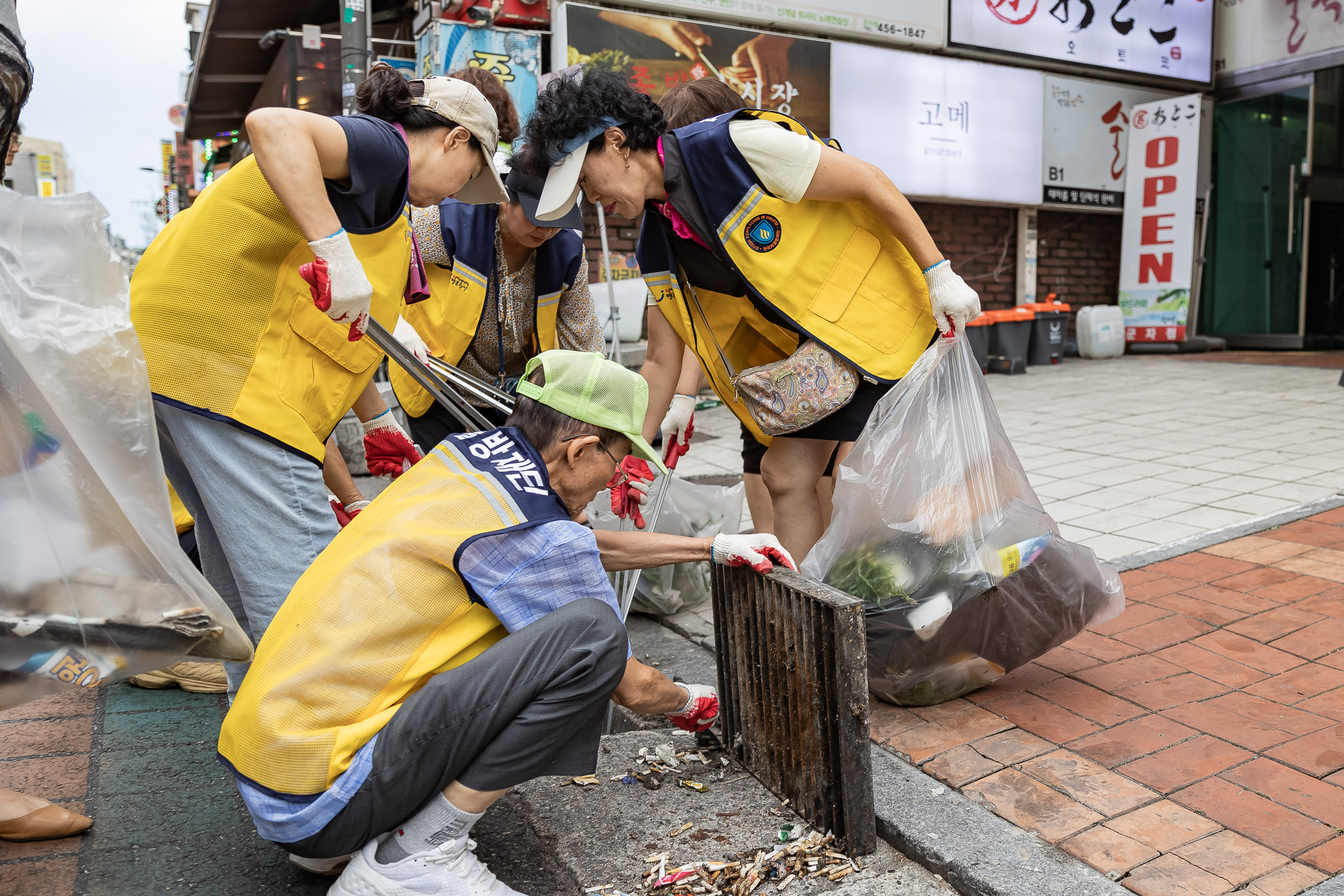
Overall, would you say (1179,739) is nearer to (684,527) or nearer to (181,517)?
(684,527)

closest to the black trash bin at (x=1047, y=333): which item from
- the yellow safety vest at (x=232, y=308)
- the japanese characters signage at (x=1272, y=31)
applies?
the japanese characters signage at (x=1272, y=31)

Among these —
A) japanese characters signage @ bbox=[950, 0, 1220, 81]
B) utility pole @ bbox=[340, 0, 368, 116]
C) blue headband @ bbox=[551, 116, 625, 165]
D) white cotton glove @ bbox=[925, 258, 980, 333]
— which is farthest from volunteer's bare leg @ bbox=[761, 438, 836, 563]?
japanese characters signage @ bbox=[950, 0, 1220, 81]

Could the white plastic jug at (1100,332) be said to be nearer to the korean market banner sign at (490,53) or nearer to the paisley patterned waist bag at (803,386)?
the korean market banner sign at (490,53)

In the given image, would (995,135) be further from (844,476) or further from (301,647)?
(301,647)

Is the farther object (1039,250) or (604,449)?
(1039,250)

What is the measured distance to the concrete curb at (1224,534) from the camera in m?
3.57

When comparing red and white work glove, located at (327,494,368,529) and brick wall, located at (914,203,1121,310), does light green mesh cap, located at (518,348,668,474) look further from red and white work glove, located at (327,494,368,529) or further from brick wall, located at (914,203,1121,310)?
brick wall, located at (914,203,1121,310)

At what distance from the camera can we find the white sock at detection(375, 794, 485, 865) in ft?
5.57

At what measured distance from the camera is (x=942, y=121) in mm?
10203

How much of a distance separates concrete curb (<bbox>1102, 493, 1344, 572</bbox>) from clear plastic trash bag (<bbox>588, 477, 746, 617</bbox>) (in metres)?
1.35

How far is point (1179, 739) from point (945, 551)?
2.24 feet

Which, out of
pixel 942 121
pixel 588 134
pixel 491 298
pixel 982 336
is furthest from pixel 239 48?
pixel 588 134

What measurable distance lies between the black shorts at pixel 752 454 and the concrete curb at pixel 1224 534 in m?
1.32

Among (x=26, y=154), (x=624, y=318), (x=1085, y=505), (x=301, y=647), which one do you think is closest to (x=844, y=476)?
(x=301, y=647)
